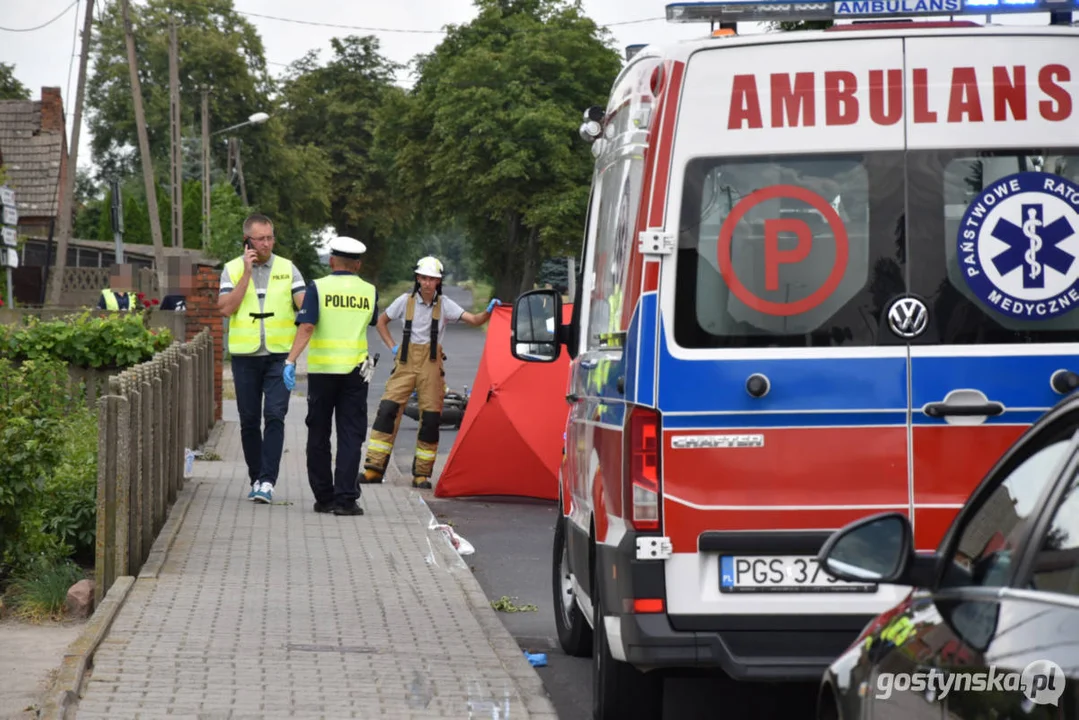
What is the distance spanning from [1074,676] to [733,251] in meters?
3.00

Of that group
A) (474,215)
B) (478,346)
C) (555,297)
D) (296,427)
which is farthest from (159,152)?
(555,297)

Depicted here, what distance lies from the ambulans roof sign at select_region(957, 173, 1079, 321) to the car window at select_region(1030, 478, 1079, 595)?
2534 millimetres

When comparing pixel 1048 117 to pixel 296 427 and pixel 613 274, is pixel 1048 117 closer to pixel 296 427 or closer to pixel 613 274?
pixel 613 274

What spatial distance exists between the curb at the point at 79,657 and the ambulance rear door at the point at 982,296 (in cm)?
296

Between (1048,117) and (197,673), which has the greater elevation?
(1048,117)

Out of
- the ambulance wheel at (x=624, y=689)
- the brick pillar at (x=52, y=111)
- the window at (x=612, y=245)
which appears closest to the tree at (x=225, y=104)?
the brick pillar at (x=52, y=111)

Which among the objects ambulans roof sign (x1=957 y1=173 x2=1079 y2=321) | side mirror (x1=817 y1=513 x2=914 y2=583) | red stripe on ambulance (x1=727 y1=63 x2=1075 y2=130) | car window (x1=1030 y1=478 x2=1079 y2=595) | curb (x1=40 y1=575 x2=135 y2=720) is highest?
red stripe on ambulance (x1=727 y1=63 x2=1075 y2=130)

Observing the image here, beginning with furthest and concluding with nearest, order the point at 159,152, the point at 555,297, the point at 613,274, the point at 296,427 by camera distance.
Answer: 1. the point at 159,152
2. the point at 296,427
3. the point at 555,297
4. the point at 613,274

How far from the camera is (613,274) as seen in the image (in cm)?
620

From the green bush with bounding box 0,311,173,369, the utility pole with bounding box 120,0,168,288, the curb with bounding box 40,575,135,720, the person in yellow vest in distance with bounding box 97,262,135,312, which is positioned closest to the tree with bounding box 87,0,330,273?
the utility pole with bounding box 120,0,168,288

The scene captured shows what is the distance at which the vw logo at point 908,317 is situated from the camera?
5.55 m

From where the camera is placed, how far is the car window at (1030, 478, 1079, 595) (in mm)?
2943

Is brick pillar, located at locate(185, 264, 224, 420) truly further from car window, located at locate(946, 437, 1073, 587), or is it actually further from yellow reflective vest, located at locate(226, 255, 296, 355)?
car window, located at locate(946, 437, 1073, 587)
